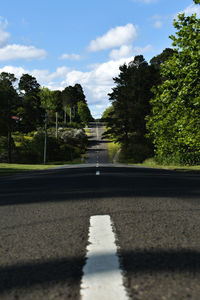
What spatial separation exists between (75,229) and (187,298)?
192 centimetres

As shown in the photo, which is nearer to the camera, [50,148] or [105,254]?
[105,254]

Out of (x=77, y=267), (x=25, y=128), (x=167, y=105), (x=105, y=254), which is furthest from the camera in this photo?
(x=25, y=128)

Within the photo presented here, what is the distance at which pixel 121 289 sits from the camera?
1811 millimetres

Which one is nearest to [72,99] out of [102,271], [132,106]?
[132,106]

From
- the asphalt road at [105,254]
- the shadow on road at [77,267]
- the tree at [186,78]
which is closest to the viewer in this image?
the asphalt road at [105,254]

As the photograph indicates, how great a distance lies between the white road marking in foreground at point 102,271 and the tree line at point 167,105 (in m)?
14.3

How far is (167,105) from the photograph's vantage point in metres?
19.7

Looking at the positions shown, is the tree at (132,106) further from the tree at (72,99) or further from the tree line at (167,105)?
the tree at (72,99)

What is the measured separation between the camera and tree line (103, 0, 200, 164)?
16.6 meters

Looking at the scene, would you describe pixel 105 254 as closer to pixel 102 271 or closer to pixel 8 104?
pixel 102 271

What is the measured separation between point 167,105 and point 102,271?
1841cm

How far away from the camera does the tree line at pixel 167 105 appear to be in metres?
16.6

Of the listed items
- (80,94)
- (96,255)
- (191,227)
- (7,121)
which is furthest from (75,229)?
(80,94)

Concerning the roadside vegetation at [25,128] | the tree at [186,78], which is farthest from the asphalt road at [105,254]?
the roadside vegetation at [25,128]
